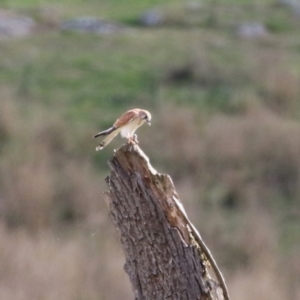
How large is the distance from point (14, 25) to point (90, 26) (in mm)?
2617

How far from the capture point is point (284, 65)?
22.5 m

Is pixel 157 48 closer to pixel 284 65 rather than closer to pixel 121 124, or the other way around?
pixel 284 65

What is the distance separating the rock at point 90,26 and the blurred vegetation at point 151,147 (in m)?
0.69

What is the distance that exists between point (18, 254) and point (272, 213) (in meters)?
4.91

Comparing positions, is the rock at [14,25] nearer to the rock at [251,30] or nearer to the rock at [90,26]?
the rock at [90,26]

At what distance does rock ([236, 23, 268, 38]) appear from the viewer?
26798mm

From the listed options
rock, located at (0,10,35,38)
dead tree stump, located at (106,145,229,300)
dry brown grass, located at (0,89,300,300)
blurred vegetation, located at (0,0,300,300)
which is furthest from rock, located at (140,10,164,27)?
dead tree stump, located at (106,145,229,300)

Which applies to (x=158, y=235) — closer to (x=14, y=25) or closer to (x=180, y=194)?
(x=180, y=194)

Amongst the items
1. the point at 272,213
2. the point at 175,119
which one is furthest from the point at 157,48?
the point at 272,213

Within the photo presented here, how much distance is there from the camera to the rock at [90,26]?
88.3 feet

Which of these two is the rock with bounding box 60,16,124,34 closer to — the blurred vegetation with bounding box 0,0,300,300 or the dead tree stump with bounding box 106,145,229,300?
Result: the blurred vegetation with bounding box 0,0,300,300

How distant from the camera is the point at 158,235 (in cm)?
343

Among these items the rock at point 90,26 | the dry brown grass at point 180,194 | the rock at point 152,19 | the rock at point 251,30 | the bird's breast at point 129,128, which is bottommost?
the bird's breast at point 129,128

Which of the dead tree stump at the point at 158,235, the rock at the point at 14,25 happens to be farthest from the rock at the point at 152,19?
the dead tree stump at the point at 158,235
